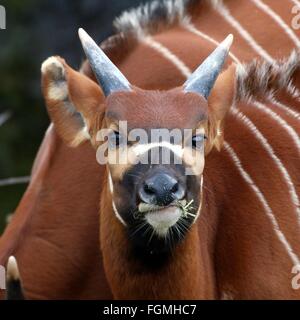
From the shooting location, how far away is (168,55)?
441 centimetres

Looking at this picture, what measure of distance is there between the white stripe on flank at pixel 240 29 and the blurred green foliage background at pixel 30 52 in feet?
11.1

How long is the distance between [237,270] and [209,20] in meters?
1.48

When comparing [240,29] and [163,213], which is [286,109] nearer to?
[240,29]

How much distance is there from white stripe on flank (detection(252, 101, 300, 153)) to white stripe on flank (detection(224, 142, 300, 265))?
0.72 feet

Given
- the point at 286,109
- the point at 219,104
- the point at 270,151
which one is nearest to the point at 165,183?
the point at 219,104

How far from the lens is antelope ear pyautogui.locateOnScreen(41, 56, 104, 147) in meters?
3.62

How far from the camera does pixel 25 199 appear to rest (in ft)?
14.1

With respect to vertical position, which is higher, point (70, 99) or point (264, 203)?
point (70, 99)

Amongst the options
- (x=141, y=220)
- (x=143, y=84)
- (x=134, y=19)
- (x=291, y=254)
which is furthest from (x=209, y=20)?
(x=141, y=220)

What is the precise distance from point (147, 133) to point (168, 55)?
111 cm

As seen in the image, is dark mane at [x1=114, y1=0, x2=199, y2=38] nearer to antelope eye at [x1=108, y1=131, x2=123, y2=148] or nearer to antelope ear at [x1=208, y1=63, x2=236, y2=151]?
antelope ear at [x1=208, y1=63, x2=236, y2=151]

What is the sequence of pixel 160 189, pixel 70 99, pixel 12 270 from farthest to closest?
pixel 70 99 < pixel 12 270 < pixel 160 189

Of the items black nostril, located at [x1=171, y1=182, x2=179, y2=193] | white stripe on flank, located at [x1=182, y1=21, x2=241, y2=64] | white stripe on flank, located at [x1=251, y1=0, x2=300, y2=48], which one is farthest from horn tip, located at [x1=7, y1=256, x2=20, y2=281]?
white stripe on flank, located at [x1=251, y1=0, x2=300, y2=48]
